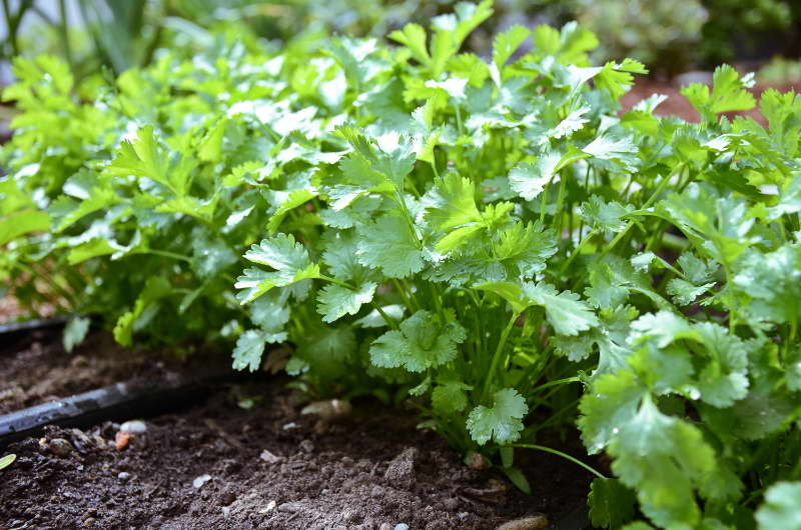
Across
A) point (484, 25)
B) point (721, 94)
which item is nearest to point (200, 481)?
point (721, 94)

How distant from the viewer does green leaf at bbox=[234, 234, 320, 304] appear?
1010 millimetres

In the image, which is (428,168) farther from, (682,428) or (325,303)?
(682,428)

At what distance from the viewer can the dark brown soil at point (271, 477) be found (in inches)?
43.3

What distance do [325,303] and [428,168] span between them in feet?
1.32

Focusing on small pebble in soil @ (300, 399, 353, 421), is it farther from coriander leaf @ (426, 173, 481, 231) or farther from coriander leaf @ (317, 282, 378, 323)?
coriander leaf @ (426, 173, 481, 231)

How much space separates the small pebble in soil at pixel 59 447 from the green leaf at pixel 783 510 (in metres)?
1.10

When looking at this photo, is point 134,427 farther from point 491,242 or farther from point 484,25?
point 484,25

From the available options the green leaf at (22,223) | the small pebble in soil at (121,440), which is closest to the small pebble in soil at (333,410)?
the small pebble in soil at (121,440)

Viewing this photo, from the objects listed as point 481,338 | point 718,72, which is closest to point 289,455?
point 481,338

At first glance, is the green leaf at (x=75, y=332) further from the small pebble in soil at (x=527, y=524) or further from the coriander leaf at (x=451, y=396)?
the small pebble in soil at (x=527, y=524)

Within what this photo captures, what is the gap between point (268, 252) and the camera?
106 cm

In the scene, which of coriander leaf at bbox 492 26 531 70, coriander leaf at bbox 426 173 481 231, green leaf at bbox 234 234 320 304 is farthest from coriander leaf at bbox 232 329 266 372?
coriander leaf at bbox 492 26 531 70

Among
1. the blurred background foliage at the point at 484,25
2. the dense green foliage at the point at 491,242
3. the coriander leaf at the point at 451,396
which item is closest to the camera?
the dense green foliage at the point at 491,242

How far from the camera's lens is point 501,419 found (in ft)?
3.30
